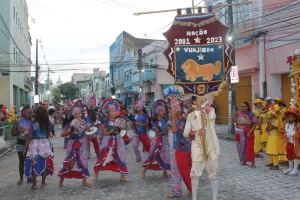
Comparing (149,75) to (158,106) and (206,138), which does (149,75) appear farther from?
(206,138)

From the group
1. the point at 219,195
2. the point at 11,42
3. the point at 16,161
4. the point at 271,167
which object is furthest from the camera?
the point at 11,42

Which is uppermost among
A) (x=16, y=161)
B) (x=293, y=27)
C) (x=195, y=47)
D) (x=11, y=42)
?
(x=11, y=42)

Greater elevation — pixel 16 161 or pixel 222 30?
pixel 222 30

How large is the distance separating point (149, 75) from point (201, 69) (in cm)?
2827

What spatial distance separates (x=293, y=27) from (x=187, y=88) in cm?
1037

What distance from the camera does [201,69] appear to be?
5980 mm

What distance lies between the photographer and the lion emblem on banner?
233 inches

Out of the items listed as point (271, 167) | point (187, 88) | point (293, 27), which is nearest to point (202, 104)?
point (187, 88)

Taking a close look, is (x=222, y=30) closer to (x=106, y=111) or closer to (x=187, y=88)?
(x=187, y=88)

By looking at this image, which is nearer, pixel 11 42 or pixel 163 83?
A: pixel 11 42

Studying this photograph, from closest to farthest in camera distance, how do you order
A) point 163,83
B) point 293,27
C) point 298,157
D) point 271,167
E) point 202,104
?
1. point 202,104
2. point 298,157
3. point 271,167
4. point 293,27
5. point 163,83

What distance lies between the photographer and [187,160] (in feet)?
18.1

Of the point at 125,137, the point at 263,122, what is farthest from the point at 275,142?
the point at 125,137

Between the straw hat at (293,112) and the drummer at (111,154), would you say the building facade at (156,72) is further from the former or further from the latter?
the drummer at (111,154)
